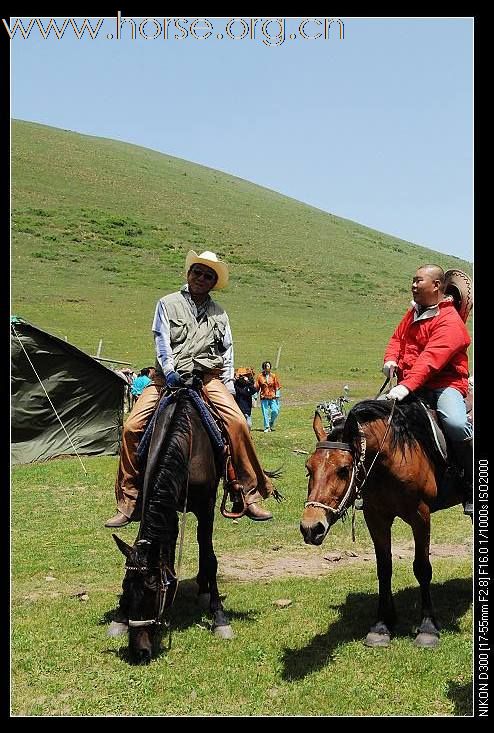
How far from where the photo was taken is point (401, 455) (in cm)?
534

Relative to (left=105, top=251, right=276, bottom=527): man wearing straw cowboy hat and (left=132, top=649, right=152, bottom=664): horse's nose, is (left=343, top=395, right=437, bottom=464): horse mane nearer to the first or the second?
(left=105, top=251, right=276, bottom=527): man wearing straw cowboy hat

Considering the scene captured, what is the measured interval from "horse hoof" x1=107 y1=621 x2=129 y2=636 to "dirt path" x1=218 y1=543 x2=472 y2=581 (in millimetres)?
1906

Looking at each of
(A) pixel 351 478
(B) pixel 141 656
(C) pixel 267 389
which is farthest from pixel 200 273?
(C) pixel 267 389

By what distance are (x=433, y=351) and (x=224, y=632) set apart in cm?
307

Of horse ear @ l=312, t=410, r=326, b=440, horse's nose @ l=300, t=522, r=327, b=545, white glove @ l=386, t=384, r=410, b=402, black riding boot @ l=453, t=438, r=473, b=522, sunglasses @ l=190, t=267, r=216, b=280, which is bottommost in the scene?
horse's nose @ l=300, t=522, r=327, b=545

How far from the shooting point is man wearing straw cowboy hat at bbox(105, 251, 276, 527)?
20.1 feet

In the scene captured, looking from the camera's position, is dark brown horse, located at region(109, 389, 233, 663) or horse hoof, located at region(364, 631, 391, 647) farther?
horse hoof, located at region(364, 631, 391, 647)

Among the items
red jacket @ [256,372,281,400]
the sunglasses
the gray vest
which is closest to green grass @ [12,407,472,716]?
the gray vest

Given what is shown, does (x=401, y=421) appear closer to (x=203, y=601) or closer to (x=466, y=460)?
(x=466, y=460)

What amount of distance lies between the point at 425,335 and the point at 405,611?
267cm

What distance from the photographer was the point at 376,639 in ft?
18.1

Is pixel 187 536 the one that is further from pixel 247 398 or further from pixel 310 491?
pixel 247 398

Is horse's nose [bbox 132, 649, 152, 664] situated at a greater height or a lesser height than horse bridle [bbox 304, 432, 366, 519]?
lesser

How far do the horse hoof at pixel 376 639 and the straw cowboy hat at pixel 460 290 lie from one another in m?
3.05
